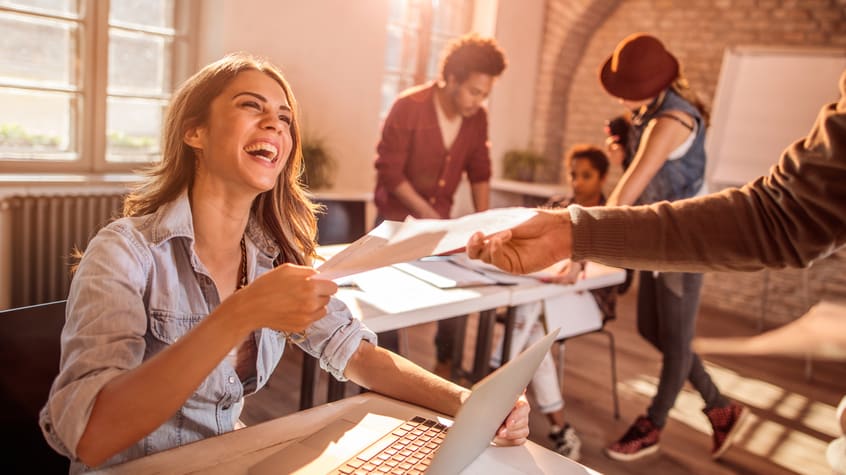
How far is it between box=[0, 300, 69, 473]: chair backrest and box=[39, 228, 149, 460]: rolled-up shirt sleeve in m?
0.26

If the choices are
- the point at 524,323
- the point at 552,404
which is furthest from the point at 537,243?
the point at 552,404

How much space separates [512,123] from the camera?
6.46 m

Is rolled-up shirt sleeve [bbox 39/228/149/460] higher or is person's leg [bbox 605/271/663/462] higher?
rolled-up shirt sleeve [bbox 39/228/149/460]

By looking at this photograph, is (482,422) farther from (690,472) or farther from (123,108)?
(123,108)

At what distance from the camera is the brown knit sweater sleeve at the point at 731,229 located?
1.17 meters

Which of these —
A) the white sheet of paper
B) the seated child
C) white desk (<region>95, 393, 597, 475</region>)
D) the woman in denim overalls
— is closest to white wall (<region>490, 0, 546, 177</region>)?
the seated child

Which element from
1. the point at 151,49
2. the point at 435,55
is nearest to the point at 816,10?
the point at 435,55

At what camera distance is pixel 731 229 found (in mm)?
1204

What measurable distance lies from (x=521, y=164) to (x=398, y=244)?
217 inches

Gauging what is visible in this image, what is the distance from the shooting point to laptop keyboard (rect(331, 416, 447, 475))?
0.97 m

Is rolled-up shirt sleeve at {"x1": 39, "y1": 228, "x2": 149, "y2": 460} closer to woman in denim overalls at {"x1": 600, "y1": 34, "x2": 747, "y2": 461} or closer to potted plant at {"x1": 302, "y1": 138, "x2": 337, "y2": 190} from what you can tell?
woman in denim overalls at {"x1": 600, "y1": 34, "x2": 747, "y2": 461}

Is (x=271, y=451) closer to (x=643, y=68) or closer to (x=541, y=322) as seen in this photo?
(x=541, y=322)

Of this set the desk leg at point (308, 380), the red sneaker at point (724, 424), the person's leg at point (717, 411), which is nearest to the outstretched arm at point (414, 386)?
the desk leg at point (308, 380)

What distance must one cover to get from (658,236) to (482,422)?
52 cm
